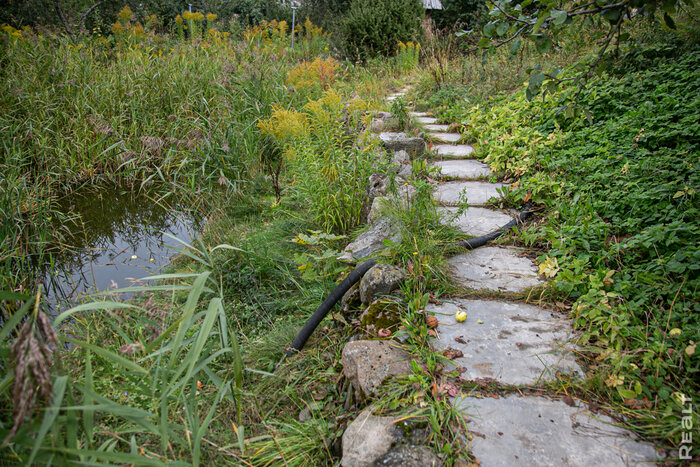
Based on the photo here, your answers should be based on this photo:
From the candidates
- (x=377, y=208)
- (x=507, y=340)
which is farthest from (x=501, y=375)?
(x=377, y=208)

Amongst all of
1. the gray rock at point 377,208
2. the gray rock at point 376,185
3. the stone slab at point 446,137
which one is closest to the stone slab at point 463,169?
the gray rock at point 376,185

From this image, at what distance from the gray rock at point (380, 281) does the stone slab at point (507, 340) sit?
0.24 m

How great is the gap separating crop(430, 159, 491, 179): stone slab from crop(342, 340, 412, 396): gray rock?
2242mm

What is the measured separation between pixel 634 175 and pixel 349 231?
2033 mm

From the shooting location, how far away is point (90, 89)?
509 cm

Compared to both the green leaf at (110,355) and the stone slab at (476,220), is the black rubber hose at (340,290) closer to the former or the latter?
the stone slab at (476,220)

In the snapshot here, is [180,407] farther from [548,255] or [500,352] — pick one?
[548,255]

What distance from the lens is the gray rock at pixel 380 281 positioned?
2146 millimetres

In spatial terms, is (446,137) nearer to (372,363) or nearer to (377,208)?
(377,208)

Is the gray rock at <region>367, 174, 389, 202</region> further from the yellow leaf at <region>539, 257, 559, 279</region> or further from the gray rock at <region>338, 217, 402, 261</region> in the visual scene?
the yellow leaf at <region>539, 257, 559, 279</region>

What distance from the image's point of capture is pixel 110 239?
3984 mm

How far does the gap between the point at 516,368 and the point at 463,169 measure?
2632 mm

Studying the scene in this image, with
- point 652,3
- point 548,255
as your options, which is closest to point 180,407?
point 548,255

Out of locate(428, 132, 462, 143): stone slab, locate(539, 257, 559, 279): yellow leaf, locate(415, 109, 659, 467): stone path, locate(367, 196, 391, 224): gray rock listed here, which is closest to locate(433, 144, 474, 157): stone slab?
locate(428, 132, 462, 143): stone slab
